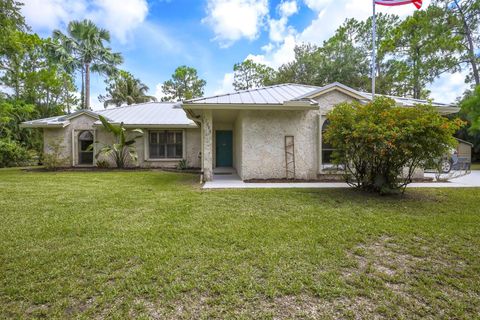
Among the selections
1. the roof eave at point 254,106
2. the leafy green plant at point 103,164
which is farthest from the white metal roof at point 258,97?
the leafy green plant at point 103,164

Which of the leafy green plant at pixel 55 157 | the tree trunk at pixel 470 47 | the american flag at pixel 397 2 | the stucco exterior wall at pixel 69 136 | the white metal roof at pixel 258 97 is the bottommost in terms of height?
the leafy green plant at pixel 55 157

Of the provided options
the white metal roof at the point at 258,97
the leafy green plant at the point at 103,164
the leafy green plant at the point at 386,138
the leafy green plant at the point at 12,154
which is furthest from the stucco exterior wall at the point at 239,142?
the leafy green plant at the point at 12,154

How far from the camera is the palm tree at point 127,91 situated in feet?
97.8

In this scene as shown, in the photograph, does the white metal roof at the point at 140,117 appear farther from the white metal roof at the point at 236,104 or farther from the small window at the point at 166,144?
the small window at the point at 166,144

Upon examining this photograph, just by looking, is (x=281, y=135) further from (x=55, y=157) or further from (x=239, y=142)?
(x=55, y=157)

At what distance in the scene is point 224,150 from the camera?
15023 mm

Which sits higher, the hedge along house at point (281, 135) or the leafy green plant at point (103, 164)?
the hedge along house at point (281, 135)

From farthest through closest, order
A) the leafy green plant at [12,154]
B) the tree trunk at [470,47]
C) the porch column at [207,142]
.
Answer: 1. the tree trunk at [470,47]
2. the leafy green plant at [12,154]
3. the porch column at [207,142]

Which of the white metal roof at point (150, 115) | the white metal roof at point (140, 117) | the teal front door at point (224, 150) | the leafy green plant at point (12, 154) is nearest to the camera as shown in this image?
the white metal roof at point (140, 117)

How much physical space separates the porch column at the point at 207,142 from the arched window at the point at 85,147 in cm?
962

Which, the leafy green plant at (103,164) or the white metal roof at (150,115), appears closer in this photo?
the leafy green plant at (103,164)

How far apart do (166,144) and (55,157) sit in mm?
6534

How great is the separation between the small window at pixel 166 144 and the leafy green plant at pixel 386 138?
10319 mm

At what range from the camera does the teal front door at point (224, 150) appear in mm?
14930
